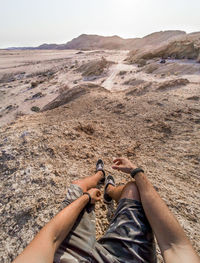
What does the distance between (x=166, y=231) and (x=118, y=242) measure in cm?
34

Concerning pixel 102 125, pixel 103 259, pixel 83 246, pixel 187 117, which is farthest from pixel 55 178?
pixel 187 117

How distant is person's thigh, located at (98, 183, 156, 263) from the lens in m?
1.10

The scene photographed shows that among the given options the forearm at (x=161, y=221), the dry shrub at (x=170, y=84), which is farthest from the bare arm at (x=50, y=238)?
the dry shrub at (x=170, y=84)

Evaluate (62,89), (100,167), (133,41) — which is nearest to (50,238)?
(100,167)

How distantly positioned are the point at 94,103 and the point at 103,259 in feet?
13.0

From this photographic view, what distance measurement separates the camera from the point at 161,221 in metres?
1.16

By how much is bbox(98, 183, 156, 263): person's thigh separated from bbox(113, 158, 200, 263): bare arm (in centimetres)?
8

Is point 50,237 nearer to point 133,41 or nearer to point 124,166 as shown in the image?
point 124,166

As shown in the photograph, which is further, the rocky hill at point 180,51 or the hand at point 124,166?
the rocky hill at point 180,51

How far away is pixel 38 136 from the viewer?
279 cm

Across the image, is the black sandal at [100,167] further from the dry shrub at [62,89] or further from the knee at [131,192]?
the dry shrub at [62,89]

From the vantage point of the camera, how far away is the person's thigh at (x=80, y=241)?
1117 mm

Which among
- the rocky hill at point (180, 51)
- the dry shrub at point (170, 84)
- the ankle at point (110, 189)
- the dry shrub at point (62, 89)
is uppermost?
the rocky hill at point (180, 51)

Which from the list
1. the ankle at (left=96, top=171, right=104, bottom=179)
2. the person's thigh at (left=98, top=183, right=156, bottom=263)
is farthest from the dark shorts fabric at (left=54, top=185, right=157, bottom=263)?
the ankle at (left=96, top=171, right=104, bottom=179)
